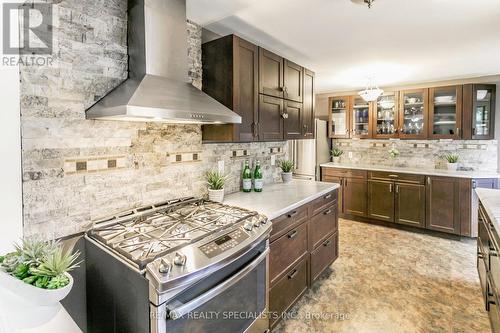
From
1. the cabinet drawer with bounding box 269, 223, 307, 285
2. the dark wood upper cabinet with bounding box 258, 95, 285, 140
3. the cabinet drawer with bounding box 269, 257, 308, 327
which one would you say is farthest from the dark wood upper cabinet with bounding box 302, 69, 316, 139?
the cabinet drawer with bounding box 269, 257, 308, 327

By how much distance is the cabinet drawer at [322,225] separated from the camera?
2.59 metres

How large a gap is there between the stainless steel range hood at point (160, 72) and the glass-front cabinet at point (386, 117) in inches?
151

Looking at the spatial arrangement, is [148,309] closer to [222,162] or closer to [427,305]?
[222,162]

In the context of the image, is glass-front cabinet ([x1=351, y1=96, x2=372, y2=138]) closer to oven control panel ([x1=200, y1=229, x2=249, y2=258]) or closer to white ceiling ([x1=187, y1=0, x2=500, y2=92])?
white ceiling ([x1=187, y1=0, x2=500, y2=92])

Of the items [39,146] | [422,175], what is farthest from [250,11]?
[422,175]

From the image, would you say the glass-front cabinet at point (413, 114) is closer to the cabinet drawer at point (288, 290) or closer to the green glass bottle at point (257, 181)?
the green glass bottle at point (257, 181)

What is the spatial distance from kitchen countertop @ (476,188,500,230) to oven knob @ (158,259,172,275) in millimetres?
1927

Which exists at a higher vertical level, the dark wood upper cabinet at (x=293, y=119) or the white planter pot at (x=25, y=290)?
the dark wood upper cabinet at (x=293, y=119)

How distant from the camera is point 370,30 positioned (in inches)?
98.0

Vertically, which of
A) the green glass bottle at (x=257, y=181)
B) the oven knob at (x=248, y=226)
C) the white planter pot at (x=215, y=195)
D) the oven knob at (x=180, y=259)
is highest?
the green glass bottle at (x=257, y=181)

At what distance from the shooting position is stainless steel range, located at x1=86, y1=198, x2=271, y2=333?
1219 millimetres

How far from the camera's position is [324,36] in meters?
2.65

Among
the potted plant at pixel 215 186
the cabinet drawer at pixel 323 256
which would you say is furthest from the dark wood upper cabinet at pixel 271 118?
the cabinet drawer at pixel 323 256

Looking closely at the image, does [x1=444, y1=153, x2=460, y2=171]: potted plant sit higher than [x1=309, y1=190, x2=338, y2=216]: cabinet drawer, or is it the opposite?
[x1=444, y1=153, x2=460, y2=171]: potted plant
